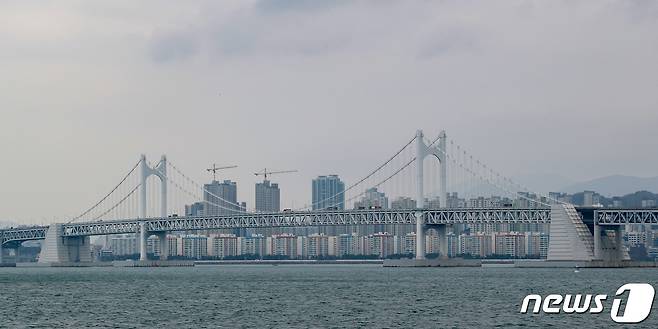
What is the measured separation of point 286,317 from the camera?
2315 inches

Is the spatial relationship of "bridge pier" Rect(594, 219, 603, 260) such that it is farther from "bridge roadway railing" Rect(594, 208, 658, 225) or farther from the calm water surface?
the calm water surface

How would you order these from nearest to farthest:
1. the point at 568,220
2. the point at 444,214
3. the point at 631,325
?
the point at 631,325
the point at 568,220
the point at 444,214

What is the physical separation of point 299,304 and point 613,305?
20447 millimetres

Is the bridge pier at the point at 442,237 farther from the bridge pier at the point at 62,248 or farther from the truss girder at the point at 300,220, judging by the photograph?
the bridge pier at the point at 62,248

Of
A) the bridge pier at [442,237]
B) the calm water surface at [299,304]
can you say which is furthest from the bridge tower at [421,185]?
the calm water surface at [299,304]

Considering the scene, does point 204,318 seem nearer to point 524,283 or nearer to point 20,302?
point 20,302

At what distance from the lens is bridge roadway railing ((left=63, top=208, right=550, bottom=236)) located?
456ft

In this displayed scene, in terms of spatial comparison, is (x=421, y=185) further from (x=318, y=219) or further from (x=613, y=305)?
(x=613, y=305)

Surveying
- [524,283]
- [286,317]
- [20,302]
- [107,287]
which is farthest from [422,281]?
[286,317]

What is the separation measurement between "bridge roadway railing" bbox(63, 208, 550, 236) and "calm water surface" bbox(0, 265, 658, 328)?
1573 inches

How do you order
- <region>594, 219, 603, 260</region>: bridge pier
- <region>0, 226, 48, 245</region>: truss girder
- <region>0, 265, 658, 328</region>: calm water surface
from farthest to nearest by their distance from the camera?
<region>0, 226, 48, 245</region>: truss girder, <region>594, 219, 603, 260</region>: bridge pier, <region>0, 265, 658, 328</region>: calm water surface

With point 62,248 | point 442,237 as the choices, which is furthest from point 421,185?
point 62,248

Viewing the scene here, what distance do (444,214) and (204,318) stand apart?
280 feet

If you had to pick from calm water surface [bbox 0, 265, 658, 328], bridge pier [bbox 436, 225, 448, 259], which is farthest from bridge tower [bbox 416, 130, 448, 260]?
calm water surface [bbox 0, 265, 658, 328]
